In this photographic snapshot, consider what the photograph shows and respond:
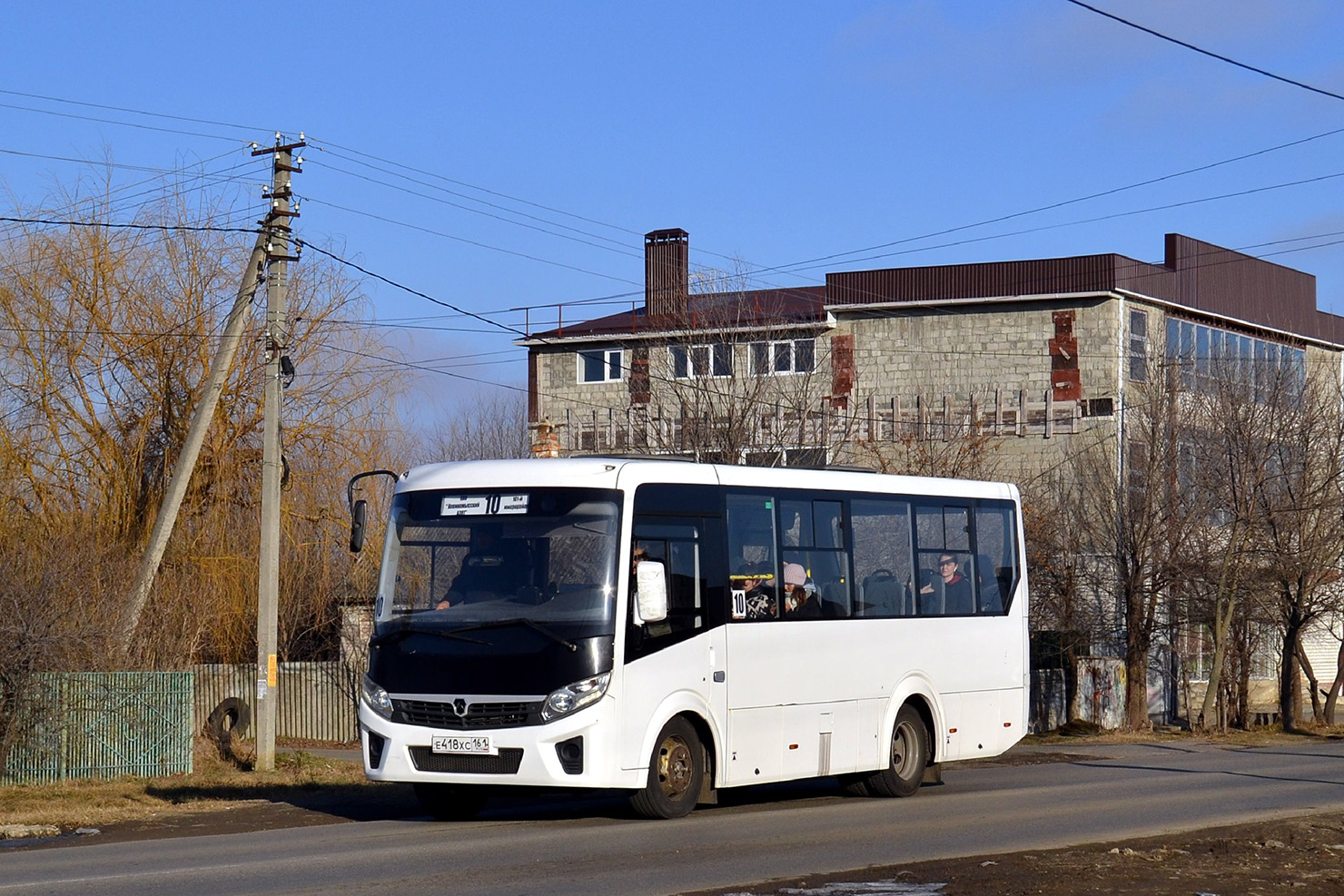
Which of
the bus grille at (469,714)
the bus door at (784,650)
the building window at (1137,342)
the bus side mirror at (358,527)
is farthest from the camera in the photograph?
the building window at (1137,342)

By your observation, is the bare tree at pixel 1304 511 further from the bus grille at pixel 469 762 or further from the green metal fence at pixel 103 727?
the bus grille at pixel 469 762

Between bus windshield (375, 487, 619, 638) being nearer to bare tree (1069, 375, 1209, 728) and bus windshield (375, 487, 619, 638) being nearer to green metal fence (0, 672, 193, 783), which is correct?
green metal fence (0, 672, 193, 783)

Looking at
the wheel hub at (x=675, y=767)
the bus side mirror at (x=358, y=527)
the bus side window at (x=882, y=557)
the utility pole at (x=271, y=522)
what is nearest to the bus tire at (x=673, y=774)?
the wheel hub at (x=675, y=767)

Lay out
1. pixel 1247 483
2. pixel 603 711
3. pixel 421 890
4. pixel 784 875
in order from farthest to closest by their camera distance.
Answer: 1. pixel 1247 483
2. pixel 603 711
3. pixel 784 875
4. pixel 421 890

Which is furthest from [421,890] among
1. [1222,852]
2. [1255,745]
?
[1255,745]

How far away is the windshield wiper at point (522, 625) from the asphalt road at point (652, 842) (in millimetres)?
1536

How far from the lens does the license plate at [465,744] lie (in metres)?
13.2

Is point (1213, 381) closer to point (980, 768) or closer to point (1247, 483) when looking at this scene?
point (1247, 483)

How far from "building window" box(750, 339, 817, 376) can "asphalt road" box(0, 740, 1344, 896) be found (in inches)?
710

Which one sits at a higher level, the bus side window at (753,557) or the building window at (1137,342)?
the building window at (1137,342)

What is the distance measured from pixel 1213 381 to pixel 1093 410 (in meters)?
5.97

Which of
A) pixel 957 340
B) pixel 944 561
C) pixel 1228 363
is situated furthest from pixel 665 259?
pixel 944 561

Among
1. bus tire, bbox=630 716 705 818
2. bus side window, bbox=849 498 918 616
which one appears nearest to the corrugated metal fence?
bus side window, bbox=849 498 918 616

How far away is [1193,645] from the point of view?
39875 mm
